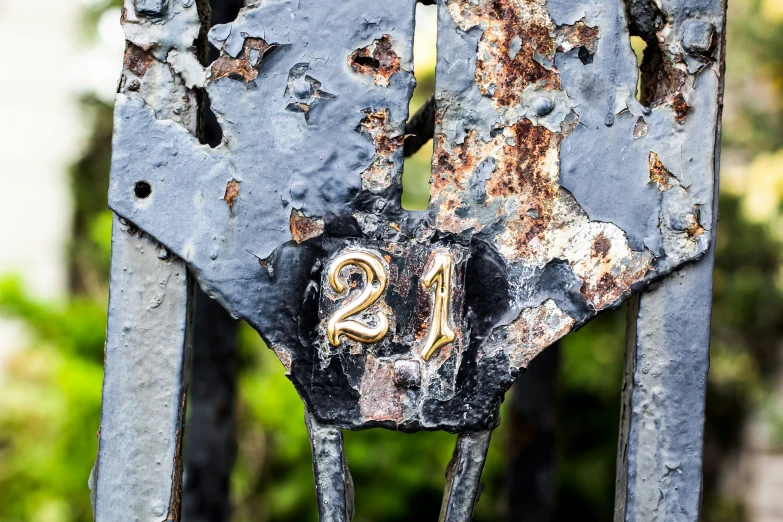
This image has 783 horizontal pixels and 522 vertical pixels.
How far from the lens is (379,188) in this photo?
2.53 ft

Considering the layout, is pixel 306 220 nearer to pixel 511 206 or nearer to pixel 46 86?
pixel 511 206

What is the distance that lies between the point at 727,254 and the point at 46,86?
4.80 metres

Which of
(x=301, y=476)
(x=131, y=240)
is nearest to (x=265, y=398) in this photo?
(x=301, y=476)

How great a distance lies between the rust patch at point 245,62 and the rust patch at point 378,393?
0.33 m

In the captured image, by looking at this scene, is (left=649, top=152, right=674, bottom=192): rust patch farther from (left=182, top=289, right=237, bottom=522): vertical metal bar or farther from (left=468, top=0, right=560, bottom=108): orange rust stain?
(left=182, top=289, right=237, bottom=522): vertical metal bar

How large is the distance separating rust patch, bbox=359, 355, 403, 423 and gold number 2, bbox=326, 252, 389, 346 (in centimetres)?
3

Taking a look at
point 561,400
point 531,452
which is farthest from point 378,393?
point 561,400

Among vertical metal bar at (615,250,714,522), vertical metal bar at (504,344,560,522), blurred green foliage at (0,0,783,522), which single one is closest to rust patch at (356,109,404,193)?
vertical metal bar at (615,250,714,522)

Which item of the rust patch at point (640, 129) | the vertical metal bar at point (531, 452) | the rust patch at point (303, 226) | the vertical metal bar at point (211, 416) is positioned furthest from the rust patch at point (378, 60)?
the vertical metal bar at point (531, 452)

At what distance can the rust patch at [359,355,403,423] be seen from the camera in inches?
30.3

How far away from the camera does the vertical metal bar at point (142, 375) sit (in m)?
0.78

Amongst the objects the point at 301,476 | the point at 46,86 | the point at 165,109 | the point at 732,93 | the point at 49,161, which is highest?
the point at 46,86

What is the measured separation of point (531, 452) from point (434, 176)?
47.3 inches

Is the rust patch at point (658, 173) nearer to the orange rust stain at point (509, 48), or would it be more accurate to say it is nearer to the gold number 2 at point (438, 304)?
the orange rust stain at point (509, 48)
